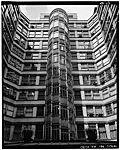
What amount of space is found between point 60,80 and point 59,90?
176 centimetres

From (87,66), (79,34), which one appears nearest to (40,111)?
(87,66)

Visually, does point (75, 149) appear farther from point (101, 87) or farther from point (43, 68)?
point (43, 68)

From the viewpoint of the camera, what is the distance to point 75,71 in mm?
25156

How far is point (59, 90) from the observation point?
20.2 metres

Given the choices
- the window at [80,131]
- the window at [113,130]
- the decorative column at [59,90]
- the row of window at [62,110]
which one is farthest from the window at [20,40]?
the window at [113,130]

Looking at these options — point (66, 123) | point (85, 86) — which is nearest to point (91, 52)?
point (85, 86)

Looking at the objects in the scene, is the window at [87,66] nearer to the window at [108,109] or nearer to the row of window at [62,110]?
the row of window at [62,110]

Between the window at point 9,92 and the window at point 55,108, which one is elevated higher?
the window at point 9,92

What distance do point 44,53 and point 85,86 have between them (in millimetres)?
10397

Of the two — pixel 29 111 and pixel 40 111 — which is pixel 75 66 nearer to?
pixel 40 111

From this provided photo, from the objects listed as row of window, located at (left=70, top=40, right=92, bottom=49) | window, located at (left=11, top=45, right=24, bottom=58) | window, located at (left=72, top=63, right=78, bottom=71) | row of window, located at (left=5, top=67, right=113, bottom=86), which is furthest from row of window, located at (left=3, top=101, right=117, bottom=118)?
row of window, located at (left=70, top=40, right=92, bottom=49)

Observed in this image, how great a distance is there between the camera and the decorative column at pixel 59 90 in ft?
58.2

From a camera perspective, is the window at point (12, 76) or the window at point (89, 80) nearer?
the window at point (12, 76)

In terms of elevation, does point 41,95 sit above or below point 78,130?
above
